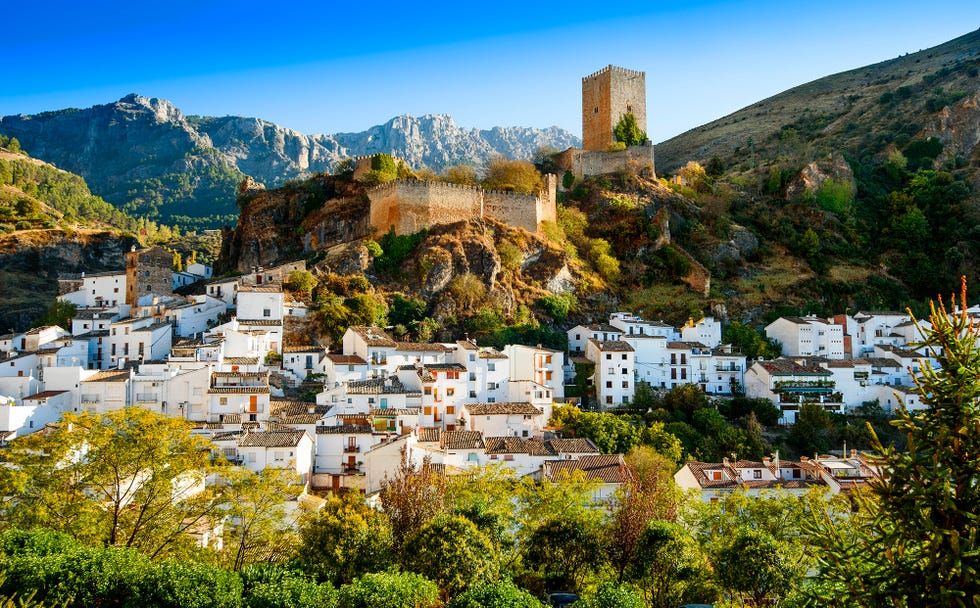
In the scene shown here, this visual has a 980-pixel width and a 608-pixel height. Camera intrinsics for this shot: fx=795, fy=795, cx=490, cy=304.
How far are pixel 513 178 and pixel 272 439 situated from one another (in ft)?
114

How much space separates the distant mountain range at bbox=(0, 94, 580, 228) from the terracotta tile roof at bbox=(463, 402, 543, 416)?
8017cm

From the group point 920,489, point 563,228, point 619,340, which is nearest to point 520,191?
point 563,228

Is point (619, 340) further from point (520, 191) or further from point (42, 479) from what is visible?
point (42, 479)

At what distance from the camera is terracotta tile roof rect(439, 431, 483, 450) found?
107ft

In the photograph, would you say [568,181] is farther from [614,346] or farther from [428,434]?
[428,434]

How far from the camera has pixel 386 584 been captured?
59.1 ft

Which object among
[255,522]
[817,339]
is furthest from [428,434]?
[817,339]

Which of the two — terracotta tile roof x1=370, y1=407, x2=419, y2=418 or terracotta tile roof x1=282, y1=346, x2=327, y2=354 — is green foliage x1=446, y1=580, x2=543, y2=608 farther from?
terracotta tile roof x1=282, y1=346, x2=327, y2=354

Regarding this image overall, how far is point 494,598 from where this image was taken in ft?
56.8

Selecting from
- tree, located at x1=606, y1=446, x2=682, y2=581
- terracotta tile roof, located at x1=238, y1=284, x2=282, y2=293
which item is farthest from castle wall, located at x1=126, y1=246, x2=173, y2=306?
tree, located at x1=606, y1=446, x2=682, y2=581

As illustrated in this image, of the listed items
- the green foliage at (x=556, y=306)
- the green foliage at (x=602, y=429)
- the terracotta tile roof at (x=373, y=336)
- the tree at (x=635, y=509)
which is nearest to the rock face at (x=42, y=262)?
the terracotta tile roof at (x=373, y=336)

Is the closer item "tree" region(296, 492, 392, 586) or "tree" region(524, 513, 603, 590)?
"tree" region(296, 492, 392, 586)

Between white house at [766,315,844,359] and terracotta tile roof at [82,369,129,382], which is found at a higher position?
white house at [766,315,844,359]

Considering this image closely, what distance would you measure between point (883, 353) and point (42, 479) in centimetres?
4613
